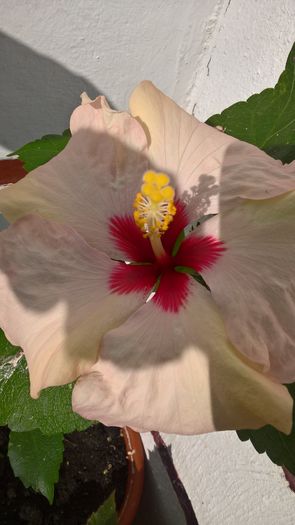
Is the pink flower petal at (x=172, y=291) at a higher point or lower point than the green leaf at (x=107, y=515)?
higher

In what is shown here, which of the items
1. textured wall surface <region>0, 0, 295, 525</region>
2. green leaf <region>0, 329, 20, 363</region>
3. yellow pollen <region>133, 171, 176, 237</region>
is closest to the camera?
yellow pollen <region>133, 171, 176, 237</region>

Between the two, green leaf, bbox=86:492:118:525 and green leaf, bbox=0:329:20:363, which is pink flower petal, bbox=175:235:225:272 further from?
green leaf, bbox=86:492:118:525

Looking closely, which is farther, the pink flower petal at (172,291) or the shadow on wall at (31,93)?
the shadow on wall at (31,93)

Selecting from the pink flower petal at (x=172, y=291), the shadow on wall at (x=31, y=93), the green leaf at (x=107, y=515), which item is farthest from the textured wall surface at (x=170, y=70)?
the pink flower petal at (x=172, y=291)

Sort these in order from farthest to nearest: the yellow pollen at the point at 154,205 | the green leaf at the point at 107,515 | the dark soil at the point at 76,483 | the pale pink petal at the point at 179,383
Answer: the dark soil at the point at 76,483 < the green leaf at the point at 107,515 < the yellow pollen at the point at 154,205 < the pale pink petal at the point at 179,383

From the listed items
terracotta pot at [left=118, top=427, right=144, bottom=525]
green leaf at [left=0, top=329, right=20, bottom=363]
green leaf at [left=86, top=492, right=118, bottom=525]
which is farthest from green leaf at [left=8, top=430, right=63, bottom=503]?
terracotta pot at [left=118, top=427, right=144, bottom=525]

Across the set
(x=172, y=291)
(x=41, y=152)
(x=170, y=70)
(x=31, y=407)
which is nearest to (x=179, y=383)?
(x=172, y=291)

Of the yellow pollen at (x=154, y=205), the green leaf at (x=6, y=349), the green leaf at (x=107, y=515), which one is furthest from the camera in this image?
the green leaf at (x=107, y=515)

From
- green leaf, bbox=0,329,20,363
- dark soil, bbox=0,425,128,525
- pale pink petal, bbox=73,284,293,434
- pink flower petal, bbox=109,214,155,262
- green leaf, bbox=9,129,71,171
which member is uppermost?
green leaf, bbox=9,129,71,171

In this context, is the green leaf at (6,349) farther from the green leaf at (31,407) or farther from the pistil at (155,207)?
the pistil at (155,207)
